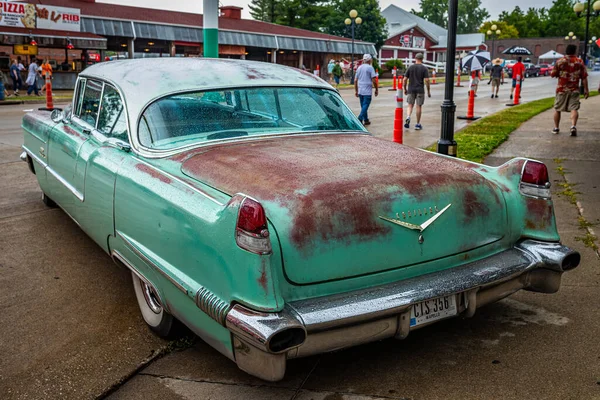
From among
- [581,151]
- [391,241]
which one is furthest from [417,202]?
[581,151]

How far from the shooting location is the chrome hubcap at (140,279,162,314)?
3705mm

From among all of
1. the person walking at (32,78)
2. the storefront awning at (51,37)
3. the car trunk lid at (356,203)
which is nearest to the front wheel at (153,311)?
the car trunk lid at (356,203)

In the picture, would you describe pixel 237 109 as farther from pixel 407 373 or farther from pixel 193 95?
pixel 407 373

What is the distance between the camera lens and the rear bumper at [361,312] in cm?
271

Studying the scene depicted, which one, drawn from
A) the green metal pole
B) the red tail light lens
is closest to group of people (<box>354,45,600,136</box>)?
the green metal pole

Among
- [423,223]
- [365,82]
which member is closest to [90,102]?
[423,223]

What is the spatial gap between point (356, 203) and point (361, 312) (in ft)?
1.77

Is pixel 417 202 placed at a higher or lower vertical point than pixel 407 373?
higher

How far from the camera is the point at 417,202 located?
3.22 metres

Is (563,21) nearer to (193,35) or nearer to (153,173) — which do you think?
(193,35)

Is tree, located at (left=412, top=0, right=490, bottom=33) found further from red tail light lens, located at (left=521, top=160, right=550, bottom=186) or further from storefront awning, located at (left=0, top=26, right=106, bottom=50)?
red tail light lens, located at (left=521, top=160, right=550, bottom=186)

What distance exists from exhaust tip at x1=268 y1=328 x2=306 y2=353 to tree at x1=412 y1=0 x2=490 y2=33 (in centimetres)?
15212

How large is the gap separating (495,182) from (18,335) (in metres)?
3.04

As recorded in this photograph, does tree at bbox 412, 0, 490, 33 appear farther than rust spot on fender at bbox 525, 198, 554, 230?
Yes
